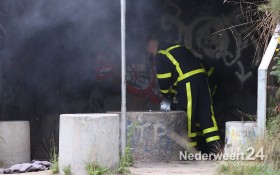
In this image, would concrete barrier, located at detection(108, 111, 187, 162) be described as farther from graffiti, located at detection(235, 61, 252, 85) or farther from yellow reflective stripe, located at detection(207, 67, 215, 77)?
graffiti, located at detection(235, 61, 252, 85)

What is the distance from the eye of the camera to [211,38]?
11188 millimetres

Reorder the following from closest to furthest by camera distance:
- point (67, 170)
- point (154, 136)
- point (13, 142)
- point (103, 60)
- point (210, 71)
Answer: point (67, 170) → point (154, 136) → point (13, 142) → point (210, 71) → point (103, 60)

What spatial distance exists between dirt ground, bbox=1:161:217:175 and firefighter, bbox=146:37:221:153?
2.09ft

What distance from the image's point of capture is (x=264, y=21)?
295 inches

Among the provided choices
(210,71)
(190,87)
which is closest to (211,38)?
(210,71)

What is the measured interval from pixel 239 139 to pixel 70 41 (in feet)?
17.4

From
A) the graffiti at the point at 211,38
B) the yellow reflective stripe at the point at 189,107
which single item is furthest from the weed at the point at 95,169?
the graffiti at the point at 211,38

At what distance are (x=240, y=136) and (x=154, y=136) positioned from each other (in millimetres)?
1860

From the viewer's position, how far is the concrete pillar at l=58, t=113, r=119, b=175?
6.42 m

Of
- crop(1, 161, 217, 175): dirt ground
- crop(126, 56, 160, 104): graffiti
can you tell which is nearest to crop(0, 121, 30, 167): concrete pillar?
crop(1, 161, 217, 175): dirt ground

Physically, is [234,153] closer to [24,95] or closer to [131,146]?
[131,146]

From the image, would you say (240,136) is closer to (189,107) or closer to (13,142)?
(189,107)

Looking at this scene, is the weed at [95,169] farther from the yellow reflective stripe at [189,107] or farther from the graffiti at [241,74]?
the graffiti at [241,74]

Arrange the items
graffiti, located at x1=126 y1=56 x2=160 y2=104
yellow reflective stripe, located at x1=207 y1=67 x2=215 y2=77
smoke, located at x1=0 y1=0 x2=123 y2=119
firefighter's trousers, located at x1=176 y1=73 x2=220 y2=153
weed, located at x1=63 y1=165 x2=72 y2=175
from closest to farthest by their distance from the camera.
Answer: weed, located at x1=63 y1=165 x2=72 y2=175 → firefighter's trousers, located at x1=176 y1=73 x2=220 y2=153 → yellow reflective stripe, located at x1=207 y1=67 x2=215 y2=77 → smoke, located at x1=0 y1=0 x2=123 y2=119 → graffiti, located at x1=126 y1=56 x2=160 y2=104
